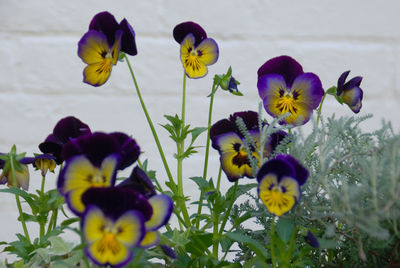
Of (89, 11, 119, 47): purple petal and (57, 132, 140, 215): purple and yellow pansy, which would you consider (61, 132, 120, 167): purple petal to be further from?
(89, 11, 119, 47): purple petal

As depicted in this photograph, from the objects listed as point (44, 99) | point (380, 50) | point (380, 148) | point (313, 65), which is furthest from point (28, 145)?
point (380, 148)

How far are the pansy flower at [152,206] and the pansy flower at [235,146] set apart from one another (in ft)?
0.44

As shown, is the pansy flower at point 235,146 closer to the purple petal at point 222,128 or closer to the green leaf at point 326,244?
the purple petal at point 222,128

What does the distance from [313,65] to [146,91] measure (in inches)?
17.0

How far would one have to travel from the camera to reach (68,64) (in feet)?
4.45

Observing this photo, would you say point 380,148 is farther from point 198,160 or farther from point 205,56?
point 198,160

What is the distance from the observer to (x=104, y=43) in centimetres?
56

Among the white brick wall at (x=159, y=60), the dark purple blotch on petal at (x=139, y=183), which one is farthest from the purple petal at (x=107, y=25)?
the white brick wall at (x=159, y=60)

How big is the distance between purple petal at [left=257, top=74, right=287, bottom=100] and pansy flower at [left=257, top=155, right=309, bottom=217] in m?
0.17

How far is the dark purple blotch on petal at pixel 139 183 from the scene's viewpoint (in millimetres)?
381

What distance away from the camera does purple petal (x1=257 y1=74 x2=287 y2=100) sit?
0.57 m

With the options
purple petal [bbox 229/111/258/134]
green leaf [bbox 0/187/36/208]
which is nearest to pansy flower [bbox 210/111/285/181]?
purple petal [bbox 229/111/258/134]

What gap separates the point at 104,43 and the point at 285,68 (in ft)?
0.65

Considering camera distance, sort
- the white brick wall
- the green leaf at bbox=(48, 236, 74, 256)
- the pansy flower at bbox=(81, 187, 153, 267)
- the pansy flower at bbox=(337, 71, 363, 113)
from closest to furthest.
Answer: the pansy flower at bbox=(81, 187, 153, 267) < the green leaf at bbox=(48, 236, 74, 256) < the pansy flower at bbox=(337, 71, 363, 113) < the white brick wall
